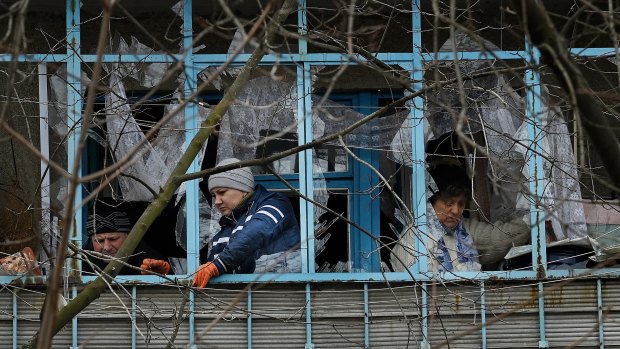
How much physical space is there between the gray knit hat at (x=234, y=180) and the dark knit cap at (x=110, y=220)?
2.15 ft

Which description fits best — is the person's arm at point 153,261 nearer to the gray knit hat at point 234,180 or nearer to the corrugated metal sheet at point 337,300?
the gray knit hat at point 234,180

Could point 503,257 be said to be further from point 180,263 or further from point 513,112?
point 180,263

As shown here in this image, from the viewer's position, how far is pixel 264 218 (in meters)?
8.11

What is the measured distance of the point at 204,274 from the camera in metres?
7.80

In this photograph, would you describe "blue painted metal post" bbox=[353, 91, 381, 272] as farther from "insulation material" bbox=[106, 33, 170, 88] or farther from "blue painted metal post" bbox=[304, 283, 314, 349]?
"insulation material" bbox=[106, 33, 170, 88]

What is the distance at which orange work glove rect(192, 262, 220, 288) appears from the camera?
7797 mm

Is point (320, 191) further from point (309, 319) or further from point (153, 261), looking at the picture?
point (153, 261)

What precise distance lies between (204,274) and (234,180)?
754mm

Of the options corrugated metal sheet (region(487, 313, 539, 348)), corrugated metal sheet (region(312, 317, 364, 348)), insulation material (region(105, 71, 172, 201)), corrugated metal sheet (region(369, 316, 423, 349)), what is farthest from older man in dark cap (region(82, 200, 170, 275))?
corrugated metal sheet (region(487, 313, 539, 348))

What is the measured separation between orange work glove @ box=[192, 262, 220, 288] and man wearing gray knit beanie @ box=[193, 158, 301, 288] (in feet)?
0.20

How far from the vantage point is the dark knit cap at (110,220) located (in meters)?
8.54

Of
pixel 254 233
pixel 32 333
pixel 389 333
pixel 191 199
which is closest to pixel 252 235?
pixel 254 233

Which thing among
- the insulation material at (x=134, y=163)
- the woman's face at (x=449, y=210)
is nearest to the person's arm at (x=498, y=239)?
the woman's face at (x=449, y=210)

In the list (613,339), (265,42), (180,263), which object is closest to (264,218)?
(180,263)
